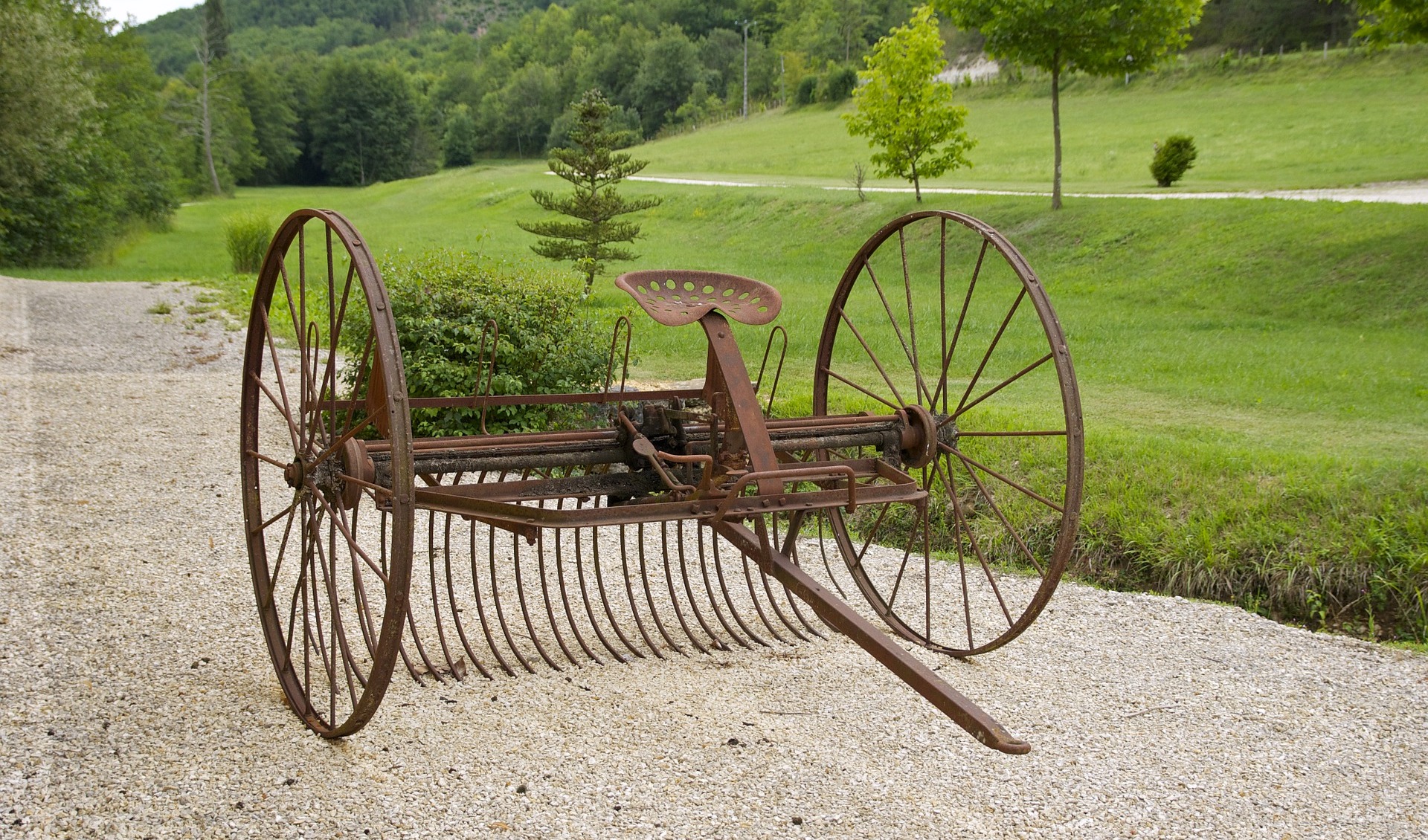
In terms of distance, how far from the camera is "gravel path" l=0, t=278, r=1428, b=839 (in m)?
3.01

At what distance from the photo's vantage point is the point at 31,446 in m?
7.02

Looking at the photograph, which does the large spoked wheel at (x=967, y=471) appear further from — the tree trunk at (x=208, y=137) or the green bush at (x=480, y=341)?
the tree trunk at (x=208, y=137)

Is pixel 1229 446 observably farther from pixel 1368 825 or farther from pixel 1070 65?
pixel 1070 65

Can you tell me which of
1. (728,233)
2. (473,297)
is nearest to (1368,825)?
(473,297)

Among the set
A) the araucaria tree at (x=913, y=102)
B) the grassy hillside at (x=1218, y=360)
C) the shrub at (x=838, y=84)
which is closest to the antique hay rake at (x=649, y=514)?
the grassy hillside at (x=1218, y=360)

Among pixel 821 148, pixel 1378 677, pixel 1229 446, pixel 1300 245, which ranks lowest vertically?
pixel 1378 677

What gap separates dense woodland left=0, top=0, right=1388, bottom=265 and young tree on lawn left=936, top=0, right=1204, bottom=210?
15508 millimetres

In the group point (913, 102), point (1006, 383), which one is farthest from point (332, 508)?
point (913, 102)

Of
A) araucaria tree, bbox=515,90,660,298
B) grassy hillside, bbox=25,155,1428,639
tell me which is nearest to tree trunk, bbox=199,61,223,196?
grassy hillside, bbox=25,155,1428,639

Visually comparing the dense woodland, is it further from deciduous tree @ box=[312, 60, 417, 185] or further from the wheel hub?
the wheel hub

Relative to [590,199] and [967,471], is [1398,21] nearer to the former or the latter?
[590,199]

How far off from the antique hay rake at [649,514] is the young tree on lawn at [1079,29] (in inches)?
405

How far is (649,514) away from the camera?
3.07 m

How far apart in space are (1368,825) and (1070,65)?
1501 centimetres
